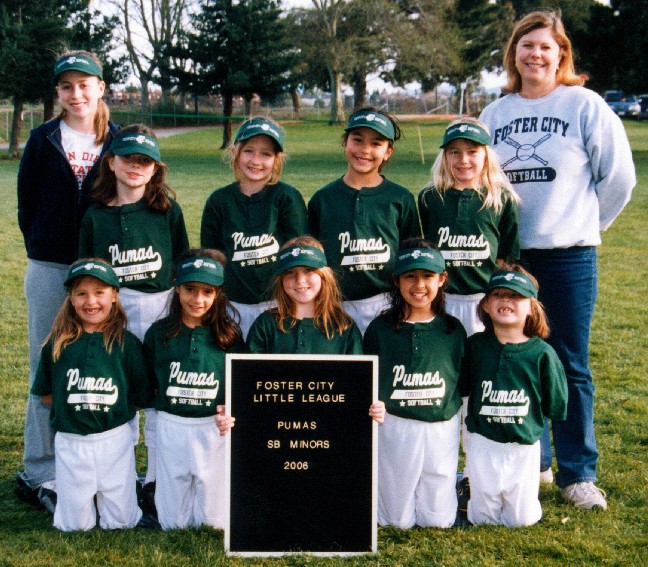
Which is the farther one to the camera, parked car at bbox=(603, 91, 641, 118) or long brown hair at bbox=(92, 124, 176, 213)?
parked car at bbox=(603, 91, 641, 118)

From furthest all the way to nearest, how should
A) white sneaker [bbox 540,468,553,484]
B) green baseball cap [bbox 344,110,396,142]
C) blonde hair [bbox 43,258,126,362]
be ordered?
white sneaker [bbox 540,468,553,484] → green baseball cap [bbox 344,110,396,142] → blonde hair [bbox 43,258,126,362]

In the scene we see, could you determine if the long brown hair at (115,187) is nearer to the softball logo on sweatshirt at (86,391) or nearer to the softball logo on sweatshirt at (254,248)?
the softball logo on sweatshirt at (254,248)

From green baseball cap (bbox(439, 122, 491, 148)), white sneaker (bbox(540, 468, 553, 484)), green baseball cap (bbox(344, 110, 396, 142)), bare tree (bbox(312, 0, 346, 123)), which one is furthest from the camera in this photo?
bare tree (bbox(312, 0, 346, 123))

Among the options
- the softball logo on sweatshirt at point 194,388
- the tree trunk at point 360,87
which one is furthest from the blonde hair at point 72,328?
the tree trunk at point 360,87

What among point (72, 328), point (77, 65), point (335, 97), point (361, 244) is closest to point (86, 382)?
point (72, 328)

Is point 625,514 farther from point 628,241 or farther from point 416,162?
point 416,162

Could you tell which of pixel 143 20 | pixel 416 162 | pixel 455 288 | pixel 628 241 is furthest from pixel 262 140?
pixel 143 20

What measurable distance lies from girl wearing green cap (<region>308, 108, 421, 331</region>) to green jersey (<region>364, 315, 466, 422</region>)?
1.07ft

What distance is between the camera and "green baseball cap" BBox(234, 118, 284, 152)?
439 cm

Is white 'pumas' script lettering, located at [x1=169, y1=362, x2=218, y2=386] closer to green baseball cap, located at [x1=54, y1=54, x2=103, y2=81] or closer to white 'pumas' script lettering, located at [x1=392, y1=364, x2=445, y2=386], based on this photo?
white 'pumas' script lettering, located at [x1=392, y1=364, x2=445, y2=386]

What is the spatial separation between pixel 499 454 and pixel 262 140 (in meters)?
2.00

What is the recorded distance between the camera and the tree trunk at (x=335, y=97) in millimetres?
51031

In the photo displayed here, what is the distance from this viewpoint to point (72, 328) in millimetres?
4070

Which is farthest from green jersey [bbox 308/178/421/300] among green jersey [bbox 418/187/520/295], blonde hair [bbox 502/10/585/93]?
blonde hair [bbox 502/10/585/93]
